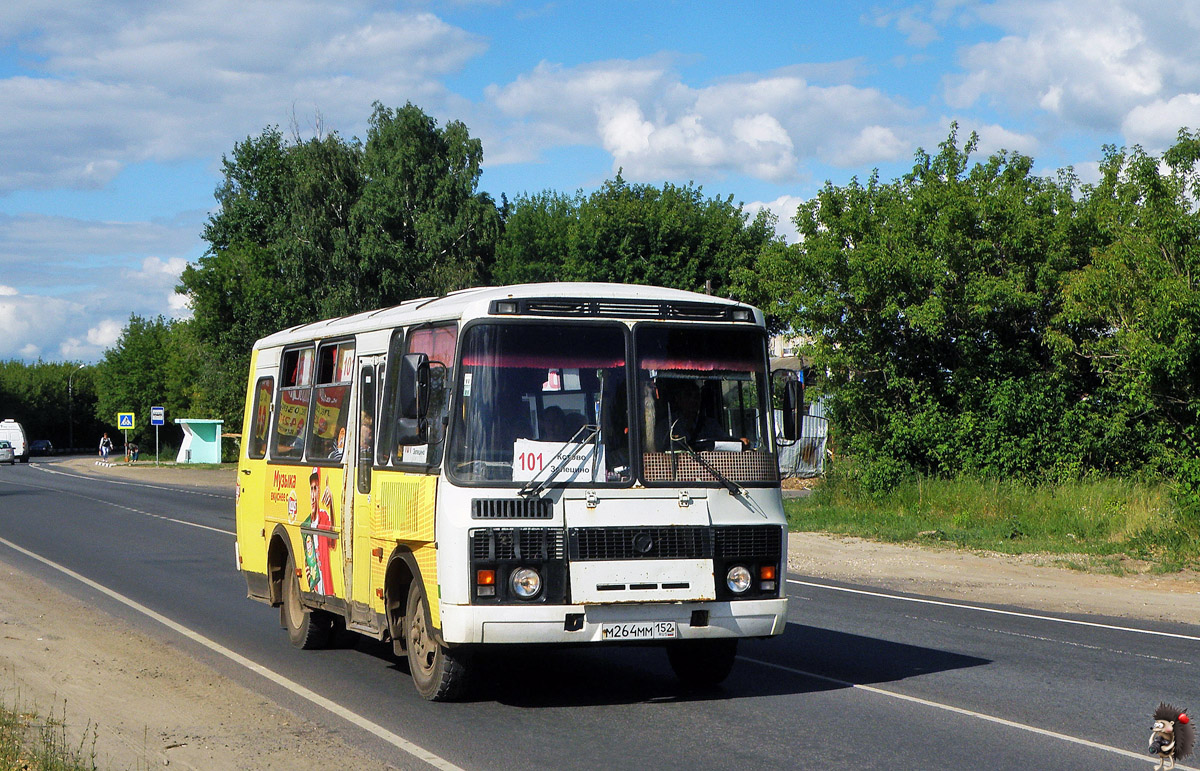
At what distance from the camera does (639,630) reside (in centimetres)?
842

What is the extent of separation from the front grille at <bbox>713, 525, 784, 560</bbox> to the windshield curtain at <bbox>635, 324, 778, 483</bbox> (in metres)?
0.35

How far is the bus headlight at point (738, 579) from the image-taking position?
871cm

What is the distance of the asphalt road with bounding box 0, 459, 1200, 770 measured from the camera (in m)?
7.48

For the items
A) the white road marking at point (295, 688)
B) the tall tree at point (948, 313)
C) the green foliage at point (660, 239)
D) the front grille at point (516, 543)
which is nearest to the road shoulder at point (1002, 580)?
the tall tree at point (948, 313)

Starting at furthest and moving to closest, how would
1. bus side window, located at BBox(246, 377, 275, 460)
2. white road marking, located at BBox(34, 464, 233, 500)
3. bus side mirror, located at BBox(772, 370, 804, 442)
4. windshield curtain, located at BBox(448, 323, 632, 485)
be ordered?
white road marking, located at BBox(34, 464, 233, 500)
bus side window, located at BBox(246, 377, 275, 460)
bus side mirror, located at BBox(772, 370, 804, 442)
windshield curtain, located at BBox(448, 323, 632, 485)

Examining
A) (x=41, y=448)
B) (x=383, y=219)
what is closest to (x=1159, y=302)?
(x=383, y=219)

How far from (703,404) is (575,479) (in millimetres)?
1120

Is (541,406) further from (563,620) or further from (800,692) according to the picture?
(800,692)

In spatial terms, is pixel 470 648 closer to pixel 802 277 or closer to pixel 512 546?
pixel 512 546

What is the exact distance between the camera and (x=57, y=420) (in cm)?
14150

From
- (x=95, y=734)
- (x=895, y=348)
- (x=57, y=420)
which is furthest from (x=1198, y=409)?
(x=57, y=420)

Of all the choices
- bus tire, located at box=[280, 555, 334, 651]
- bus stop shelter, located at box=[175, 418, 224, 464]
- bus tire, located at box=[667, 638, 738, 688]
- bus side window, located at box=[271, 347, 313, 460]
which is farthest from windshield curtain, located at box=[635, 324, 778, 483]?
bus stop shelter, located at box=[175, 418, 224, 464]

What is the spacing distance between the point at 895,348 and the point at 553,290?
21.4m

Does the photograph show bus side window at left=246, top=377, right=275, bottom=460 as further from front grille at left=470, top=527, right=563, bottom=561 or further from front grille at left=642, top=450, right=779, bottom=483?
front grille at left=642, top=450, right=779, bottom=483
